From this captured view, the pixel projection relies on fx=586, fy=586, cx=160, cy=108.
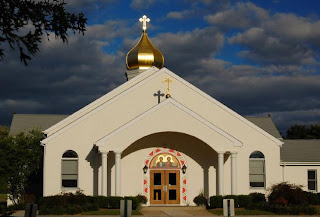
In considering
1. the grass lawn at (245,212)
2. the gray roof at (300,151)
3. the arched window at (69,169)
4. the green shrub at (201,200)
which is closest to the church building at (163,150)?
the arched window at (69,169)

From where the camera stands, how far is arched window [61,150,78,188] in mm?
31078

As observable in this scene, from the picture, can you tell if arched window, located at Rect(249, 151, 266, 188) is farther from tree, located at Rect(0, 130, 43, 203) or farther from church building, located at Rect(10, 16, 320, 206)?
tree, located at Rect(0, 130, 43, 203)

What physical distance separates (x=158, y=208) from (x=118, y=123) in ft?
16.6

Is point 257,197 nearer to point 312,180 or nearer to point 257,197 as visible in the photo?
point 257,197

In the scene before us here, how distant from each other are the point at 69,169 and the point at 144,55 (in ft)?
36.6

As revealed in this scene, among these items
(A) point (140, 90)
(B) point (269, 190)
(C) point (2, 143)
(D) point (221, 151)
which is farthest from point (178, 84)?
(C) point (2, 143)

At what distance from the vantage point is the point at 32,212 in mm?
13844

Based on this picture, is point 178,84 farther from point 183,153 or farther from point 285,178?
point 285,178

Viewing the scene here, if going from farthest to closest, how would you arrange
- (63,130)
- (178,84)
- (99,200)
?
(178,84) → (63,130) → (99,200)

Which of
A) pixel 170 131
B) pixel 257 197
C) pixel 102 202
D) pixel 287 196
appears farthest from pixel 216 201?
pixel 102 202

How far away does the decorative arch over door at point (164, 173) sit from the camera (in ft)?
105

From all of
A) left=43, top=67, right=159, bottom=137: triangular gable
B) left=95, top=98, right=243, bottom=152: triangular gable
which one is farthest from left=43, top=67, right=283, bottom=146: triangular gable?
left=95, top=98, right=243, bottom=152: triangular gable

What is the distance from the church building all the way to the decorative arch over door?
0.18 feet

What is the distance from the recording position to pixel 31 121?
3956 cm
